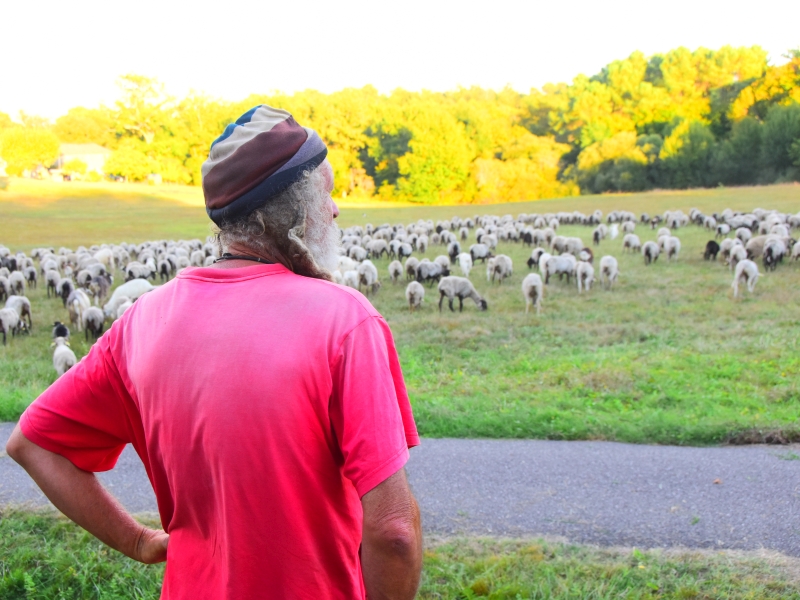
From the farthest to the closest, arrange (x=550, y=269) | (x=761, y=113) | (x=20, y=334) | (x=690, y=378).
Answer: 1. (x=761, y=113)
2. (x=550, y=269)
3. (x=20, y=334)
4. (x=690, y=378)

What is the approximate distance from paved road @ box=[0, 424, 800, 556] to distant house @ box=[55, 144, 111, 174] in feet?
300

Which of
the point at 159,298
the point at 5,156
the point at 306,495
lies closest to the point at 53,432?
the point at 159,298

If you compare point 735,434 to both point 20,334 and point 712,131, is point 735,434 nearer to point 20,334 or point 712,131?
point 20,334

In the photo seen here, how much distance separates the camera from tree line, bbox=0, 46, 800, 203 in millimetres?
72875

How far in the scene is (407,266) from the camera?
77.3 ft

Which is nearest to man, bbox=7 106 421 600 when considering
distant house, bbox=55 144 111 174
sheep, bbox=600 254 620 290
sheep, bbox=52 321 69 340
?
sheep, bbox=52 321 69 340

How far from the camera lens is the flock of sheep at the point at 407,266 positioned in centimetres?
1734

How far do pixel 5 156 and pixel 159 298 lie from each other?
9037 cm

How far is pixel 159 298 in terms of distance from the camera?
79.5 inches

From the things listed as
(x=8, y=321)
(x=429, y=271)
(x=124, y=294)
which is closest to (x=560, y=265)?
(x=429, y=271)

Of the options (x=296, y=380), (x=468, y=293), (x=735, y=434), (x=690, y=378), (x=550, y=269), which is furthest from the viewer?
(x=550, y=269)

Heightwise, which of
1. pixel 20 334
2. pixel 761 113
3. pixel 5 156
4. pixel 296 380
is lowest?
pixel 20 334

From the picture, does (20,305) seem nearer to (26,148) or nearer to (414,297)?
(414,297)

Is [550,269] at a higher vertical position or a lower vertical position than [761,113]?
lower
